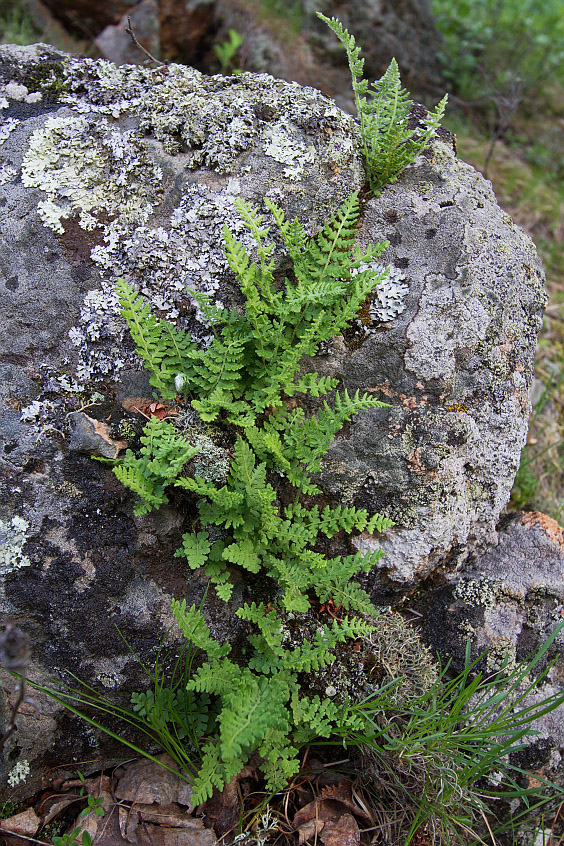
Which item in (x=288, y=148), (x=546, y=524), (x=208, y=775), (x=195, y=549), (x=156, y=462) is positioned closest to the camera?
(x=208, y=775)

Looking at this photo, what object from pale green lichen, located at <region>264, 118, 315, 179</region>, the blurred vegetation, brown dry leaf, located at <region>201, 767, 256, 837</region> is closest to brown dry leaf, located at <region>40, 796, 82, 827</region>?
brown dry leaf, located at <region>201, 767, 256, 837</region>

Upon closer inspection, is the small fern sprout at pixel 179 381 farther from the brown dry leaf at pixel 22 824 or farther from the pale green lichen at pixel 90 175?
the brown dry leaf at pixel 22 824

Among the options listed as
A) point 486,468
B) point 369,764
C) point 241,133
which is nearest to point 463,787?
point 369,764

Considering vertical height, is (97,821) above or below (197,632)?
below

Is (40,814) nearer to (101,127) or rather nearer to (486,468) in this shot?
(486,468)

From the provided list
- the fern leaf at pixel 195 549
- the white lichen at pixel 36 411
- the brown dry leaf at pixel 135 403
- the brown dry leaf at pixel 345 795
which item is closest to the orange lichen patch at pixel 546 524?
the brown dry leaf at pixel 345 795

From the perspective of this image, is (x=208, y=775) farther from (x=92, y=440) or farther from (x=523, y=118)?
(x=523, y=118)

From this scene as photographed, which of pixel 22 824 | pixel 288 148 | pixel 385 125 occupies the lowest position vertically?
pixel 22 824

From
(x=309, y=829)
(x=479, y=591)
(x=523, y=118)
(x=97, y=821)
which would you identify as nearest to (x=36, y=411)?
(x=97, y=821)
